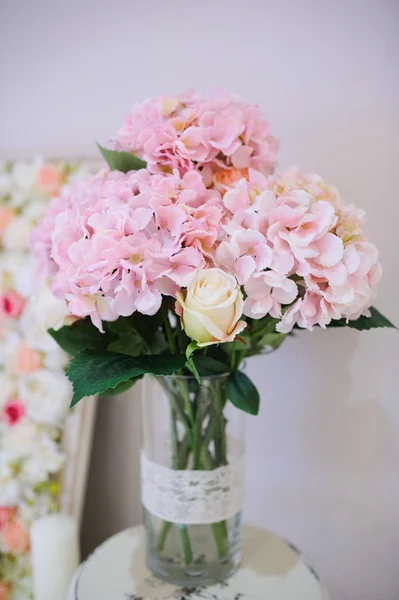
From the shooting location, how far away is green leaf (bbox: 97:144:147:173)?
0.70 metres

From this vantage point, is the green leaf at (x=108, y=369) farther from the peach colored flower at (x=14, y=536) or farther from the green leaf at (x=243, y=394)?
the peach colored flower at (x=14, y=536)

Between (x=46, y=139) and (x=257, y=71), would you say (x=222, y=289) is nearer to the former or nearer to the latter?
(x=257, y=71)

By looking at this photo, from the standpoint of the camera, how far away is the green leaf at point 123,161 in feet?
2.29

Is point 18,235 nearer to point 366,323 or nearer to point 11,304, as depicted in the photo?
point 11,304

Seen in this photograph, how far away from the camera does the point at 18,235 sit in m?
1.04

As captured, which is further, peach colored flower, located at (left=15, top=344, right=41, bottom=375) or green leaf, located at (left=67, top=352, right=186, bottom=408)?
peach colored flower, located at (left=15, top=344, right=41, bottom=375)

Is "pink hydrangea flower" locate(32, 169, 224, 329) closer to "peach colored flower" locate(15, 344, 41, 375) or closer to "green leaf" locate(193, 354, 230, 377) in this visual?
"green leaf" locate(193, 354, 230, 377)

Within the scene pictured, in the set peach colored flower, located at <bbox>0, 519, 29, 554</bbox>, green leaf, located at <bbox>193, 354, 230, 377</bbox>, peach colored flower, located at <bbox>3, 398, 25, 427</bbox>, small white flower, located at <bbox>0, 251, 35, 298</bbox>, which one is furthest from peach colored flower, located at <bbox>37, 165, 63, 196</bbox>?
peach colored flower, located at <bbox>0, 519, 29, 554</bbox>

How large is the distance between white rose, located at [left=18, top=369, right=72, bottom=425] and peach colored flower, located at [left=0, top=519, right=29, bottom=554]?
20cm

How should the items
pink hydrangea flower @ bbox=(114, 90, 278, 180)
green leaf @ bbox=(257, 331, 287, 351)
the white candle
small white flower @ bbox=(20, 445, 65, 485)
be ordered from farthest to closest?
small white flower @ bbox=(20, 445, 65, 485) → the white candle → green leaf @ bbox=(257, 331, 287, 351) → pink hydrangea flower @ bbox=(114, 90, 278, 180)

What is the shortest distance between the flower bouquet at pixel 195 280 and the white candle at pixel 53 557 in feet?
0.55

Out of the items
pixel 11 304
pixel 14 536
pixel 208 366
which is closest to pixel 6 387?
pixel 11 304

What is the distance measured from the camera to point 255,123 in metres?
0.72

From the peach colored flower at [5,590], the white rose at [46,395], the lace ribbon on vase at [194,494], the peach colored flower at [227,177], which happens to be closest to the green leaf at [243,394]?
the lace ribbon on vase at [194,494]
